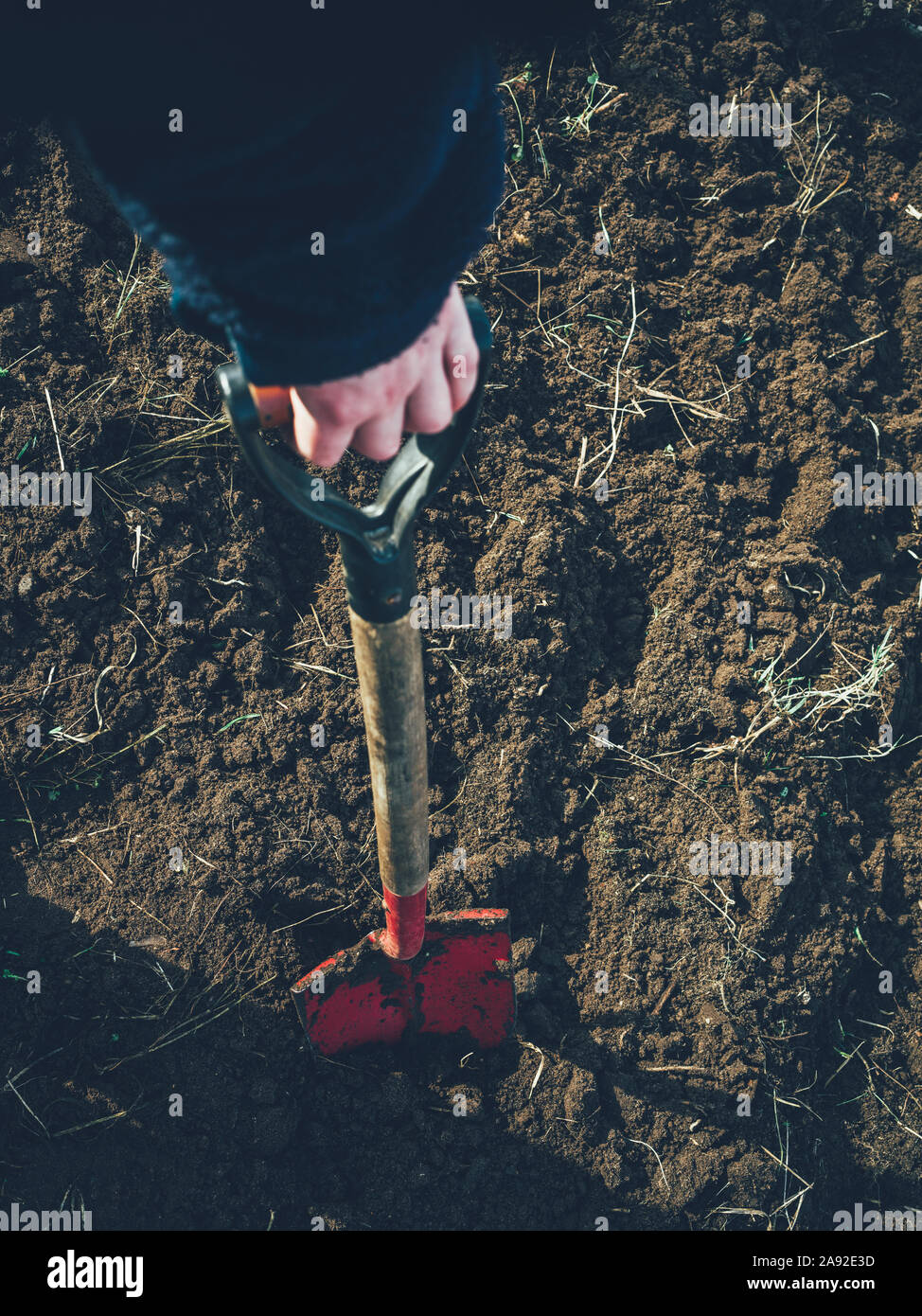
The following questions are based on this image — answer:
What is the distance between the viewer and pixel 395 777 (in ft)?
5.75

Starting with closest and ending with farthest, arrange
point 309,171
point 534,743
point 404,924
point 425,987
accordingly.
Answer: point 309,171
point 404,924
point 425,987
point 534,743

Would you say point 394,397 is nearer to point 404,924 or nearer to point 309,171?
point 309,171

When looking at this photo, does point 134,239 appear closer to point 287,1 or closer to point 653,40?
point 653,40

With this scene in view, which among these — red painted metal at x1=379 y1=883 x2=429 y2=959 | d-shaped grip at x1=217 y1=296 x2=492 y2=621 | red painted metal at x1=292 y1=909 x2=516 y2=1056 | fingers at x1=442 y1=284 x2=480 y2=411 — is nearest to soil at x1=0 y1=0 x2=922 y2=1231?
red painted metal at x1=292 y1=909 x2=516 y2=1056

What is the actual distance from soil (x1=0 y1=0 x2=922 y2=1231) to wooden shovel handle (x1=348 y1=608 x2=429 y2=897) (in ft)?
1.62

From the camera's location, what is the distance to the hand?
3.85 ft

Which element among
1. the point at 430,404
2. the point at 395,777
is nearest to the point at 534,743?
the point at 395,777

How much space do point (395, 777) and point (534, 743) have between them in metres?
0.76

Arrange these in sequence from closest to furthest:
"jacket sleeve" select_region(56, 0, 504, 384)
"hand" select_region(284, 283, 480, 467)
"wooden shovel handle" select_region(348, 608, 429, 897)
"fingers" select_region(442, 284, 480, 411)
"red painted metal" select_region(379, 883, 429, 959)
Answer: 1. "jacket sleeve" select_region(56, 0, 504, 384)
2. "hand" select_region(284, 283, 480, 467)
3. "fingers" select_region(442, 284, 480, 411)
4. "wooden shovel handle" select_region(348, 608, 429, 897)
5. "red painted metal" select_region(379, 883, 429, 959)

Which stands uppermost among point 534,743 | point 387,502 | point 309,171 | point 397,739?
point 309,171

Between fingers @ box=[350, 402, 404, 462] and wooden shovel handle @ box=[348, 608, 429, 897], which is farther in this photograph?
wooden shovel handle @ box=[348, 608, 429, 897]

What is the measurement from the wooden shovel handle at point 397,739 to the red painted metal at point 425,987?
326 mm

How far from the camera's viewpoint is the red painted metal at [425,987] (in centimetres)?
221

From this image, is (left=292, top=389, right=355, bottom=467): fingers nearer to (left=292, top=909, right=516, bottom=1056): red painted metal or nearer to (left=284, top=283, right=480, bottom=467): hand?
(left=284, top=283, right=480, bottom=467): hand
